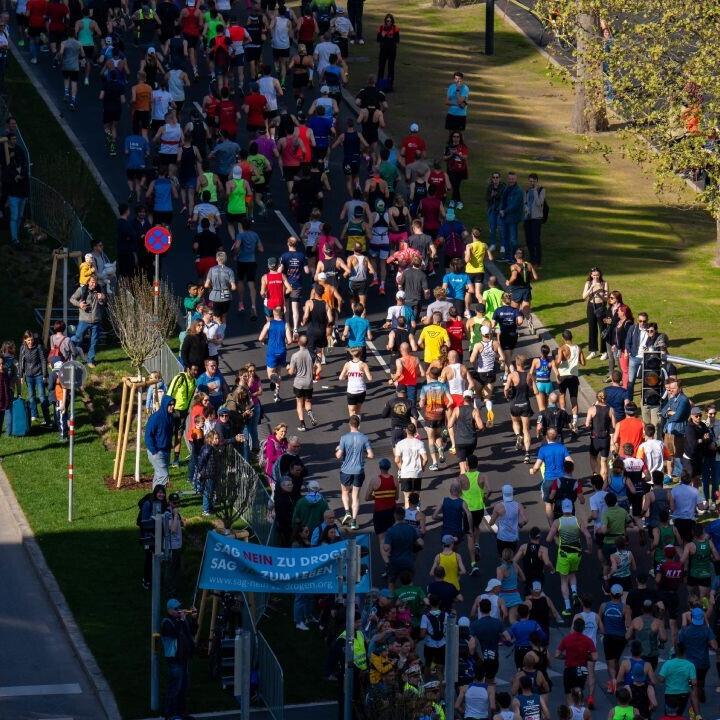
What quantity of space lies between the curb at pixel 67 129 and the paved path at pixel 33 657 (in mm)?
12274

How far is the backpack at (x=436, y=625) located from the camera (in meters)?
26.6

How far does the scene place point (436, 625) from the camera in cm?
2669

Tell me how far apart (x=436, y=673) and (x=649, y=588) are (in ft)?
12.5

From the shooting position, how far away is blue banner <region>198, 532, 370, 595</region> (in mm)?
24453

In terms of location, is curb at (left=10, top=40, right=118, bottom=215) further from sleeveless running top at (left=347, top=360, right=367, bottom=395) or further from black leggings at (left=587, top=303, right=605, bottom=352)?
black leggings at (left=587, top=303, right=605, bottom=352)

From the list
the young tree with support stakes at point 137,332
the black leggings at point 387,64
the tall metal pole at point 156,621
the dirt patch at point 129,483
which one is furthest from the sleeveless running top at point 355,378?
the black leggings at point 387,64

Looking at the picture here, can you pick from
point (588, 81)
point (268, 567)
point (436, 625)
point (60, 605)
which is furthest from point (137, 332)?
point (588, 81)

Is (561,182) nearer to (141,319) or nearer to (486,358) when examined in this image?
(486,358)

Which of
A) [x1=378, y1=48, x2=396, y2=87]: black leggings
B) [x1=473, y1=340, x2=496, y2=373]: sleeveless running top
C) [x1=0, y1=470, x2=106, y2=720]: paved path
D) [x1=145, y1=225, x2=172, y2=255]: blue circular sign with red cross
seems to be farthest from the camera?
[x1=378, y1=48, x2=396, y2=87]: black leggings

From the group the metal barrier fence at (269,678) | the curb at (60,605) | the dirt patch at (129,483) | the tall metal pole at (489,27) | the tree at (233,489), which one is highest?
the tall metal pole at (489,27)

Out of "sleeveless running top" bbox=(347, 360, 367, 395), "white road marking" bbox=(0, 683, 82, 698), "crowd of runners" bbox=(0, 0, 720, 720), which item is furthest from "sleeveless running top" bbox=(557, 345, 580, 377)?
"white road marking" bbox=(0, 683, 82, 698)

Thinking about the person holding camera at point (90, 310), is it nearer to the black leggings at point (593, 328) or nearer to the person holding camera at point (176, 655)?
the black leggings at point (593, 328)

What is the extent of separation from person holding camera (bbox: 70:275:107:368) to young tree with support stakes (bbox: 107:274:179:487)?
0.73 metres

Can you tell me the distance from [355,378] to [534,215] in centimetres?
828
